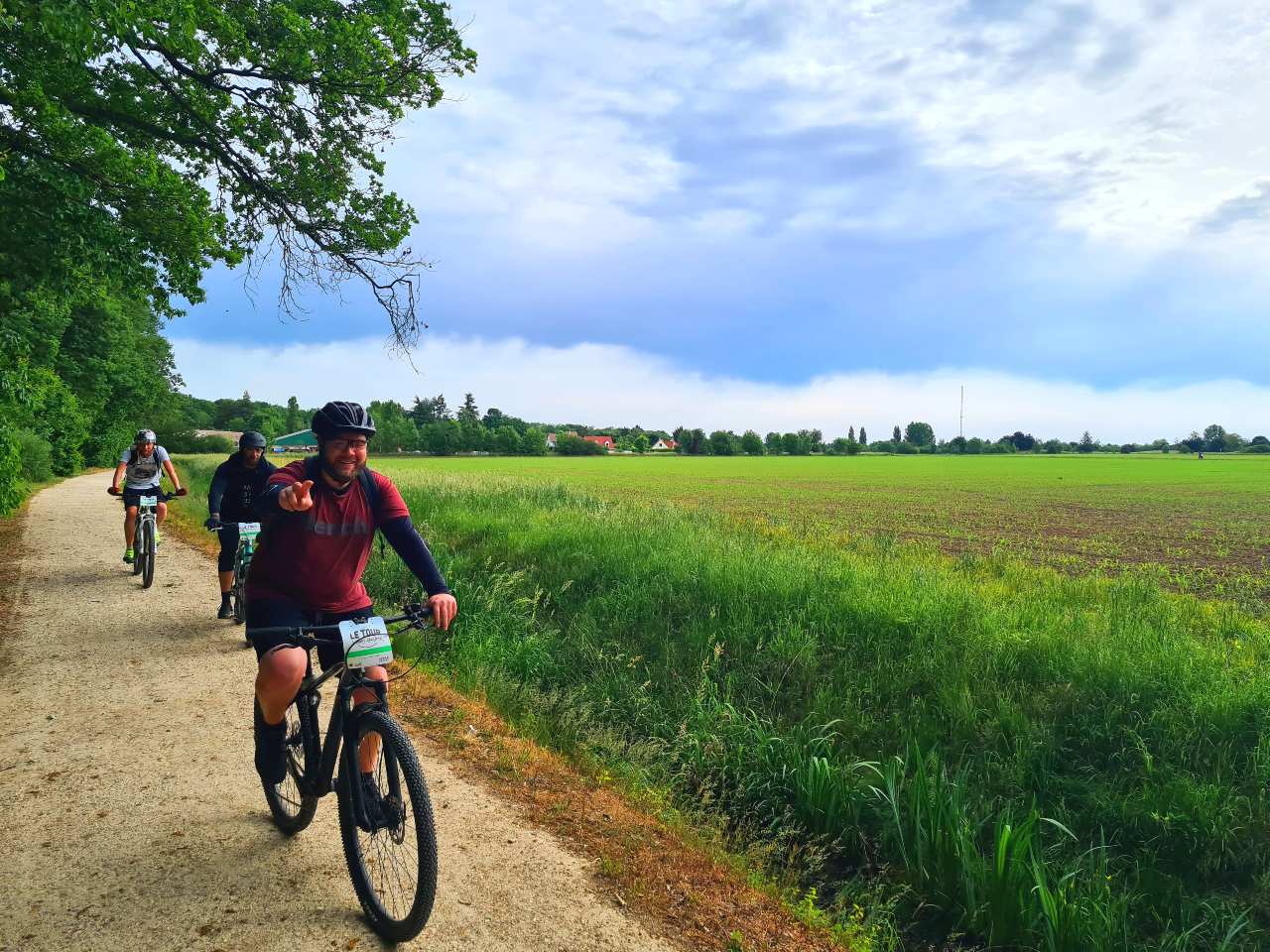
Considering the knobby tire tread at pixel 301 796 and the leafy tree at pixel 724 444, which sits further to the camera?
the leafy tree at pixel 724 444

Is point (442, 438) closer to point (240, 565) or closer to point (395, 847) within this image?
point (240, 565)

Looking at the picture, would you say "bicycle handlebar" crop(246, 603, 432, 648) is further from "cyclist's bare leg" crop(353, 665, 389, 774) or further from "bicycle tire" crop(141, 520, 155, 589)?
"bicycle tire" crop(141, 520, 155, 589)

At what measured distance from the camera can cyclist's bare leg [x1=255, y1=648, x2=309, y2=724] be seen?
2957 millimetres

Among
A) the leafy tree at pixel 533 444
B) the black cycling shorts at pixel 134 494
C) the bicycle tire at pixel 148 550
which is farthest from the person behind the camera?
the leafy tree at pixel 533 444

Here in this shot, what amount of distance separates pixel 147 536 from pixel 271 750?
24.8 feet

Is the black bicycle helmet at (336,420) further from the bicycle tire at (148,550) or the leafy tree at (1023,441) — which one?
the leafy tree at (1023,441)

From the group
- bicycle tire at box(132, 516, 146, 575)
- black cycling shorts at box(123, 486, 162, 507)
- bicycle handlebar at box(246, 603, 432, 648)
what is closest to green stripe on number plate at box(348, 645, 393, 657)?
bicycle handlebar at box(246, 603, 432, 648)

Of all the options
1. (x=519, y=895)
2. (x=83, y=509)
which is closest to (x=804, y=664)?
(x=519, y=895)

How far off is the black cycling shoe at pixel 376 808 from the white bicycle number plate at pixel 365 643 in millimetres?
494

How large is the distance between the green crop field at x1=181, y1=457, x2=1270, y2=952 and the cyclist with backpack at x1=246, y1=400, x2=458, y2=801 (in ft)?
8.11

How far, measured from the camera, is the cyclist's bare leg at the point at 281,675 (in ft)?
9.70

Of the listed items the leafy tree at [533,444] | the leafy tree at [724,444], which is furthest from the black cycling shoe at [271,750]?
the leafy tree at [724,444]

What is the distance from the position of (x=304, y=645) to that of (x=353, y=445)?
921mm

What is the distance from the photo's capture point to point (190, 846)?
342 cm
